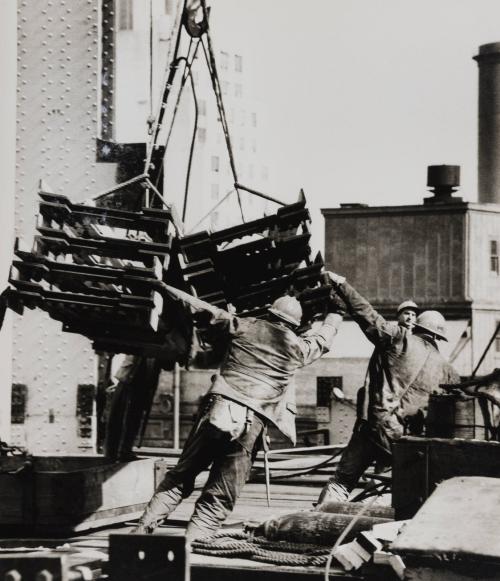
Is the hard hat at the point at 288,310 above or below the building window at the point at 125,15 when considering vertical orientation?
below

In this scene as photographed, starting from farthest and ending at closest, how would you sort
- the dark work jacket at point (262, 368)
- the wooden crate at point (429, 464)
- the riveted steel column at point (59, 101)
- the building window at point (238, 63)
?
the building window at point (238, 63)
the riveted steel column at point (59, 101)
the dark work jacket at point (262, 368)
the wooden crate at point (429, 464)

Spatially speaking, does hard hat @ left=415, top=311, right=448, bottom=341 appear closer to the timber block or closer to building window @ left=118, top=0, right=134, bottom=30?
the timber block

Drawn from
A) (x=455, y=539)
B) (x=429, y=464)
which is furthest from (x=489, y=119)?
(x=455, y=539)

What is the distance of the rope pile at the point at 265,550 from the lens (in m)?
7.38

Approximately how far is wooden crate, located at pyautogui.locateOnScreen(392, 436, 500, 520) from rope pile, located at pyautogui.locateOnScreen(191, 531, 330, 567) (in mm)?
679

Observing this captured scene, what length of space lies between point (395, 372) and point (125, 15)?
45.4 metres

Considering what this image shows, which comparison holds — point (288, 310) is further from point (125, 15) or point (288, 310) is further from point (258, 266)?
point (125, 15)

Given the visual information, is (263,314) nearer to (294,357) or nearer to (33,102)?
(294,357)

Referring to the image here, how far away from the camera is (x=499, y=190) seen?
4175 cm

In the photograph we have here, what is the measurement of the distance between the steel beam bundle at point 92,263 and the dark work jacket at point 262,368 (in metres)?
0.60

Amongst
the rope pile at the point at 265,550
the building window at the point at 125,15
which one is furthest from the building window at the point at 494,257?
the rope pile at the point at 265,550

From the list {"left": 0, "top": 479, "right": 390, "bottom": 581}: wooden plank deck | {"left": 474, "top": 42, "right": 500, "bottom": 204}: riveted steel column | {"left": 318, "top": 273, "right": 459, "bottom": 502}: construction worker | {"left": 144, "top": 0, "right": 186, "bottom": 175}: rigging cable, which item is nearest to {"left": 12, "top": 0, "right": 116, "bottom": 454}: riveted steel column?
{"left": 144, "top": 0, "right": 186, "bottom": 175}: rigging cable

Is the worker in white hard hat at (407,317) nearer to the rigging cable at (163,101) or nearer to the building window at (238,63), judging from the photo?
the rigging cable at (163,101)

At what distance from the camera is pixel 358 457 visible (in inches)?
439
